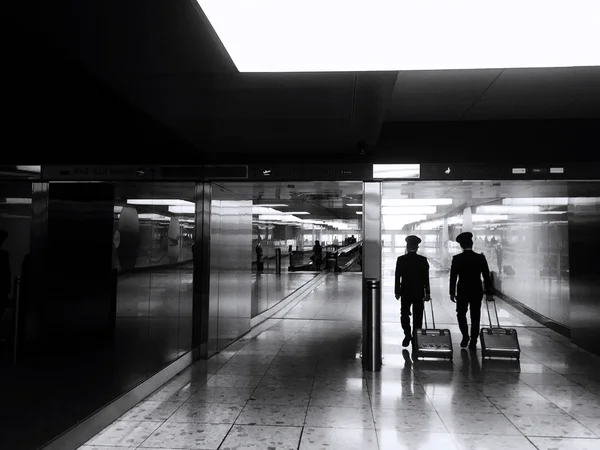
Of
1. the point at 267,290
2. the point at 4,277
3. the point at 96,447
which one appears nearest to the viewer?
the point at 4,277

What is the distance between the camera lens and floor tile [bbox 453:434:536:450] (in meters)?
3.58

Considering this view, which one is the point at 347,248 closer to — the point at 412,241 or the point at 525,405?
the point at 412,241

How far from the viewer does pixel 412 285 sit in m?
6.98

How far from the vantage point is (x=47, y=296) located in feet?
9.71

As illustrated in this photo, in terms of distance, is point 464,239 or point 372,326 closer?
point 372,326

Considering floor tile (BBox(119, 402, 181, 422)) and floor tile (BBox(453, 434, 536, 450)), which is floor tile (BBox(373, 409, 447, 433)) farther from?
floor tile (BBox(119, 402, 181, 422))

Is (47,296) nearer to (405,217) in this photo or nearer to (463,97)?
(463,97)

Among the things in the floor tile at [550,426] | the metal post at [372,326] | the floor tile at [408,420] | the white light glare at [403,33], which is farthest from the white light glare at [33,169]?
the metal post at [372,326]

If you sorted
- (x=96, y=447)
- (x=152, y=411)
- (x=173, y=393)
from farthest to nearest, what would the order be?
(x=173, y=393)
(x=152, y=411)
(x=96, y=447)

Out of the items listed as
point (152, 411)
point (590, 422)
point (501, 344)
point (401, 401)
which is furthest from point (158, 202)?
point (501, 344)

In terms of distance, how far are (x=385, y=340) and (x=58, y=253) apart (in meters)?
5.96

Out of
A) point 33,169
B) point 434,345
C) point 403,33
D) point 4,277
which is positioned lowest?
point 434,345

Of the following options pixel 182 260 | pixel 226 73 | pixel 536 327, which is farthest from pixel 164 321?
pixel 536 327

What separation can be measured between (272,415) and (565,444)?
8.06ft
